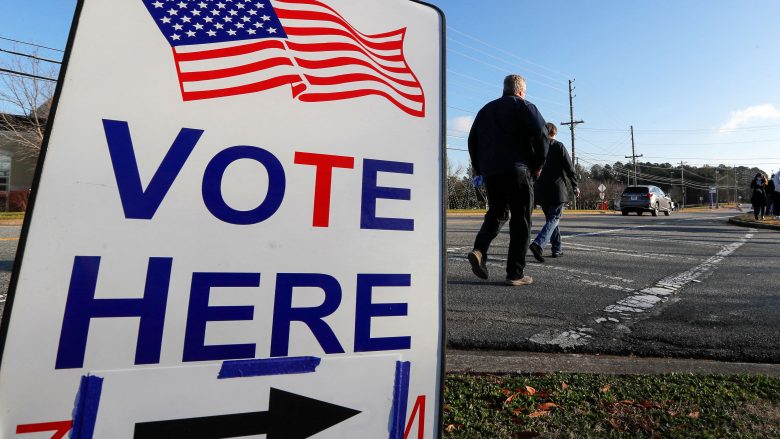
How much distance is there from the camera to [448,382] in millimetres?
1869

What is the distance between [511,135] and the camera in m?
3.54

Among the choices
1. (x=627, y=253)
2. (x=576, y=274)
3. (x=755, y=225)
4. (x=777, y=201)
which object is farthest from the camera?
(x=777, y=201)

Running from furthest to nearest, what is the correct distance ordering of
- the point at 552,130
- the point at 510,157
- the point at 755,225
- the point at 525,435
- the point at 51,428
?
the point at 755,225, the point at 552,130, the point at 510,157, the point at 525,435, the point at 51,428

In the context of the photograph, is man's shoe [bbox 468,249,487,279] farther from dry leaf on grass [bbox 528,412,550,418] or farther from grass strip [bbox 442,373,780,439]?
dry leaf on grass [bbox 528,412,550,418]

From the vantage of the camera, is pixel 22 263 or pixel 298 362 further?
pixel 298 362

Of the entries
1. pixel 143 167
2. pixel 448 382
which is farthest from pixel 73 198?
pixel 448 382

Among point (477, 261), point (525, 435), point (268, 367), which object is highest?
point (268, 367)

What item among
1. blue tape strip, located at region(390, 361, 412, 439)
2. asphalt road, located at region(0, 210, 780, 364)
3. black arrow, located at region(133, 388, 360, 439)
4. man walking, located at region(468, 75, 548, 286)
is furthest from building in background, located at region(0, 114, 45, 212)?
blue tape strip, located at region(390, 361, 412, 439)

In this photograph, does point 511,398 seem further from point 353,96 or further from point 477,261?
point 477,261

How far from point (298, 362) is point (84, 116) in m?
0.58

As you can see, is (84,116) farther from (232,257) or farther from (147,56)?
(232,257)

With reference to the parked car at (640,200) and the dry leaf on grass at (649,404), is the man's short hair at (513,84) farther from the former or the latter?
the parked car at (640,200)

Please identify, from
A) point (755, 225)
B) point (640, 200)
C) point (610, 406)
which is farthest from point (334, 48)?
A: point (640, 200)

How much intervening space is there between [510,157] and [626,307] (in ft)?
4.61
